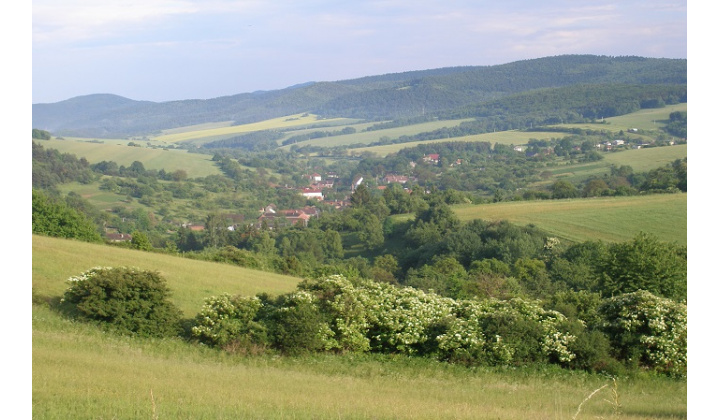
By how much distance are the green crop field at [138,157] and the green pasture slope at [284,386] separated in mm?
129312

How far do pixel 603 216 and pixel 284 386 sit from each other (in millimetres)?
52978

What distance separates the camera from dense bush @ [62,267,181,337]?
53.6 feet

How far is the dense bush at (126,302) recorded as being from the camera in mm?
16328

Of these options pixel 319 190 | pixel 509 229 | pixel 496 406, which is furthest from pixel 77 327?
pixel 319 190

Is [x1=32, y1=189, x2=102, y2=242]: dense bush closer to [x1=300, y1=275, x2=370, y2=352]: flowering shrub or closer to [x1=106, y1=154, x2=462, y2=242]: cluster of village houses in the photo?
[x1=300, y1=275, x2=370, y2=352]: flowering shrub

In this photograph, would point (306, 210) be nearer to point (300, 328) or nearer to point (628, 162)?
point (628, 162)

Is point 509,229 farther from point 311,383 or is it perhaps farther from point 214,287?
point 311,383

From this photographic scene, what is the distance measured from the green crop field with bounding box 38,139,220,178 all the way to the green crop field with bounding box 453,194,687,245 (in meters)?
90.8

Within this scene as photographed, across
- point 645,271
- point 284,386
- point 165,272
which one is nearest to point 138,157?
point 165,272

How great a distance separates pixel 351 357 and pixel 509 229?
40.3m

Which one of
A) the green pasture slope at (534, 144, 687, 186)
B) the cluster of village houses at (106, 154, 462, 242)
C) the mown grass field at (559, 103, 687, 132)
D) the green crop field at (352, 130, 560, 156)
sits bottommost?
the cluster of village houses at (106, 154, 462, 242)

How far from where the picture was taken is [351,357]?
50.7 feet

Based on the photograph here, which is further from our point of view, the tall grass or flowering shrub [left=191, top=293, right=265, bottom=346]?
flowering shrub [left=191, top=293, right=265, bottom=346]

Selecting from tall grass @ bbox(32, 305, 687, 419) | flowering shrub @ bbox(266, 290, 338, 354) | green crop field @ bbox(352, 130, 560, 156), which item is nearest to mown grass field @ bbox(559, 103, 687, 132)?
green crop field @ bbox(352, 130, 560, 156)
